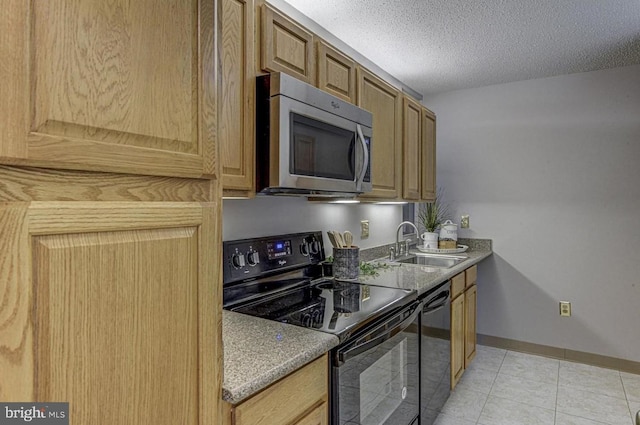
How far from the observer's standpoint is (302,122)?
1482 mm

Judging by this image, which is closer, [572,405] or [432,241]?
[572,405]

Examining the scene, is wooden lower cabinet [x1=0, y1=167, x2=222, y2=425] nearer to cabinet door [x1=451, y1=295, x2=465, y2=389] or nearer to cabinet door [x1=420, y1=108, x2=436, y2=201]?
cabinet door [x1=451, y1=295, x2=465, y2=389]

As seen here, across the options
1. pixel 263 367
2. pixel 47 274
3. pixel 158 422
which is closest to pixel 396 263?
pixel 263 367

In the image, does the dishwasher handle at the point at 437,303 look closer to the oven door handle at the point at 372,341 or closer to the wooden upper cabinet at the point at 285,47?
the oven door handle at the point at 372,341

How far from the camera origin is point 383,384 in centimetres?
152

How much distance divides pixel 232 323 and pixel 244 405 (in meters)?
0.43

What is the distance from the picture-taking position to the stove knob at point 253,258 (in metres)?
1.68

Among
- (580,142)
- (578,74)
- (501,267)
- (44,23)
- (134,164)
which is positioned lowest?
(501,267)

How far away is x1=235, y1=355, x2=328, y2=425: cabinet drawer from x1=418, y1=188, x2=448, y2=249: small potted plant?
7.64 feet

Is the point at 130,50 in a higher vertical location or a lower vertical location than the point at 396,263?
higher

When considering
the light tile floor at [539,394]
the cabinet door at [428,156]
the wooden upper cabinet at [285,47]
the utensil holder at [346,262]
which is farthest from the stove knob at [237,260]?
the cabinet door at [428,156]

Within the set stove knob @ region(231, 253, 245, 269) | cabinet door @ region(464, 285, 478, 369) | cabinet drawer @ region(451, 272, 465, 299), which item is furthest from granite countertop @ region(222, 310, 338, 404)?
cabinet door @ region(464, 285, 478, 369)

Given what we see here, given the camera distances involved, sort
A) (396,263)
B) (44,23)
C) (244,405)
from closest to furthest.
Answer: (44,23), (244,405), (396,263)

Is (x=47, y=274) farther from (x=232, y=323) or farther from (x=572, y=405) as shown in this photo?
(x=572, y=405)
